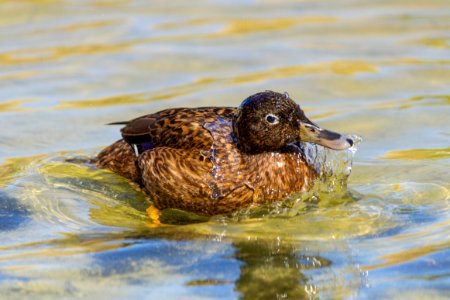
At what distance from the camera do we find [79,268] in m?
5.75

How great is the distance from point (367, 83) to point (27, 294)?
19.0 feet

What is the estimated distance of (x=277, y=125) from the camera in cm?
701

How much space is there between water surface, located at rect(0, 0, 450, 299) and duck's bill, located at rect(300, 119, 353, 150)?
0.48m

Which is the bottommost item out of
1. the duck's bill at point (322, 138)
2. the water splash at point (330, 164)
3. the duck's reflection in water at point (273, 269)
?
the duck's reflection in water at point (273, 269)

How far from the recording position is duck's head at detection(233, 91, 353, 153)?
6.96m

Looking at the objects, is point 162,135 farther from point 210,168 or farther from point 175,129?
point 210,168

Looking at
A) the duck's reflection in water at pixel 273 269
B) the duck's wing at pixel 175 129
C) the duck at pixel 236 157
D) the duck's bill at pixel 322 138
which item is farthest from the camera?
the duck's wing at pixel 175 129

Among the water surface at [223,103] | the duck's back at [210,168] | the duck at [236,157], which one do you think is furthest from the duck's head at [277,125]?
the water surface at [223,103]

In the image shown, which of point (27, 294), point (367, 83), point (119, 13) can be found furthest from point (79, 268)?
point (119, 13)

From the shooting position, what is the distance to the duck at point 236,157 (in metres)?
6.99

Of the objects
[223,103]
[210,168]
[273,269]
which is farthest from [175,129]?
[223,103]

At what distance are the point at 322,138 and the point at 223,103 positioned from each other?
3057 millimetres

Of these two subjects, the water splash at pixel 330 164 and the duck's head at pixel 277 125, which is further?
the water splash at pixel 330 164

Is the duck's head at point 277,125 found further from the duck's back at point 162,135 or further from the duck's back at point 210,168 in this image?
the duck's back at point 162,135
